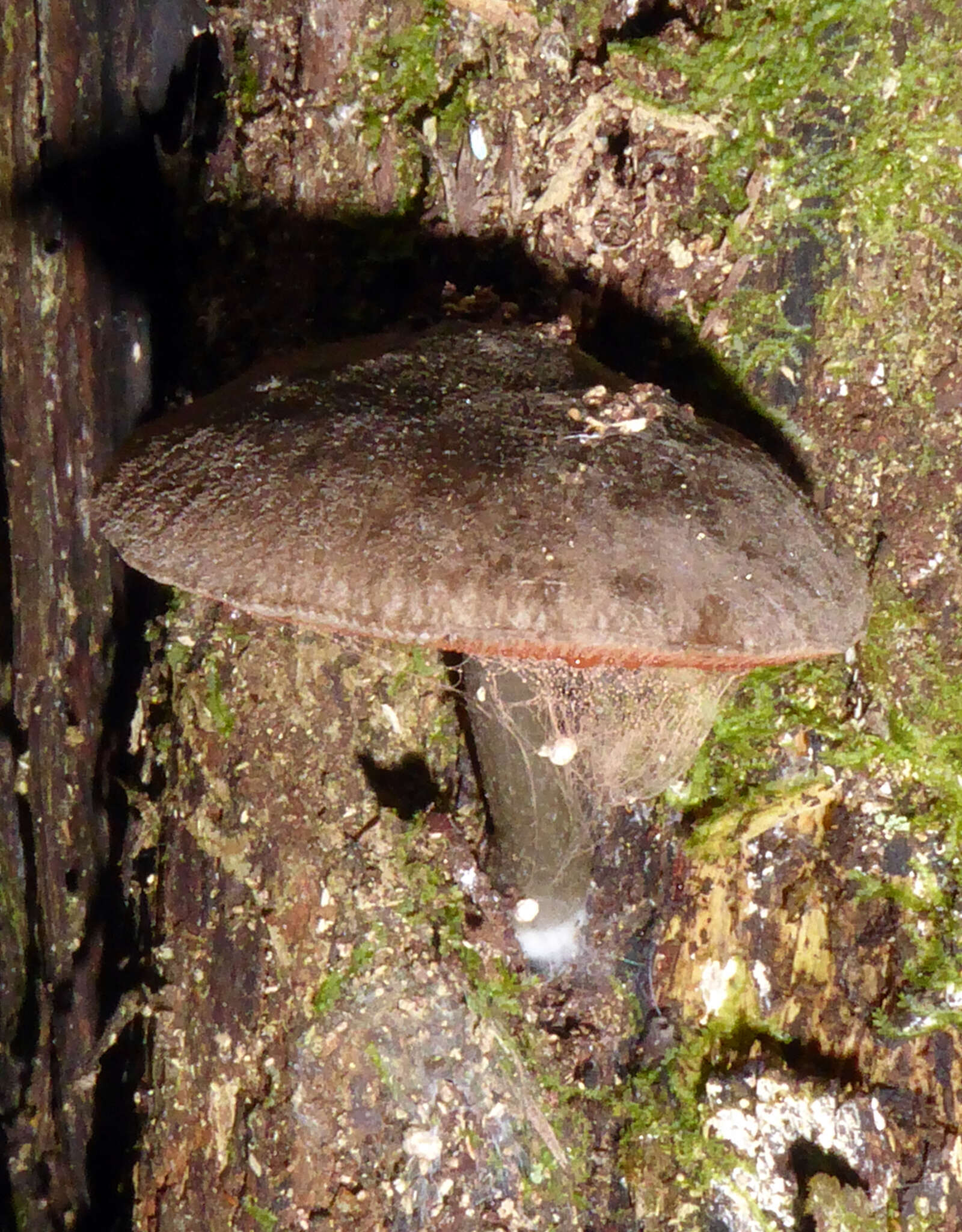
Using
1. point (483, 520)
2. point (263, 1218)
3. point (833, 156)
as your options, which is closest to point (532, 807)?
point (483, 520)

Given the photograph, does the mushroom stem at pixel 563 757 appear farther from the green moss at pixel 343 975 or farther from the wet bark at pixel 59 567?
the wet bark at pixel 59 567

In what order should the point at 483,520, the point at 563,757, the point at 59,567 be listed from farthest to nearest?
the point at 59,567 < the point at 563,757 < the point at 483,520

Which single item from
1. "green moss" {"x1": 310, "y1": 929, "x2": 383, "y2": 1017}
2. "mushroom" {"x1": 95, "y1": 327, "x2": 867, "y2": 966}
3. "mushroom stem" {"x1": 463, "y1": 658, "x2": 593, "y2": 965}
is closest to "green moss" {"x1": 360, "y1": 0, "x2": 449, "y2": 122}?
"mushroom" {"x1": 95, "y1": 327, "x2": 867, "y2": 966}

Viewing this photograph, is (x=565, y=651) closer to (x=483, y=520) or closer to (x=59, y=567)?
(x=483, y=520)

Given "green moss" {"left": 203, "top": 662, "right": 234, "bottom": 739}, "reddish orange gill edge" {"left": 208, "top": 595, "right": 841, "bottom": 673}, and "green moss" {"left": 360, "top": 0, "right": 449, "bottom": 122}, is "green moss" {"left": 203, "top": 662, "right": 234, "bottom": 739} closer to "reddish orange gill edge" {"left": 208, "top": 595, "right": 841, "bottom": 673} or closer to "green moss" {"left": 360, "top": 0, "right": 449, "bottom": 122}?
"reddish orange gill edge" {"left": 208, "top": 595, "right": 841, "bottom": 673}

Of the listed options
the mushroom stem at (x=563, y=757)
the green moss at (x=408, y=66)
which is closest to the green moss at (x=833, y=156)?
the green moss at (x=408, y=66)

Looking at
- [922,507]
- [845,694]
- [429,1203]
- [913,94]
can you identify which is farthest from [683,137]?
[429,1203]
